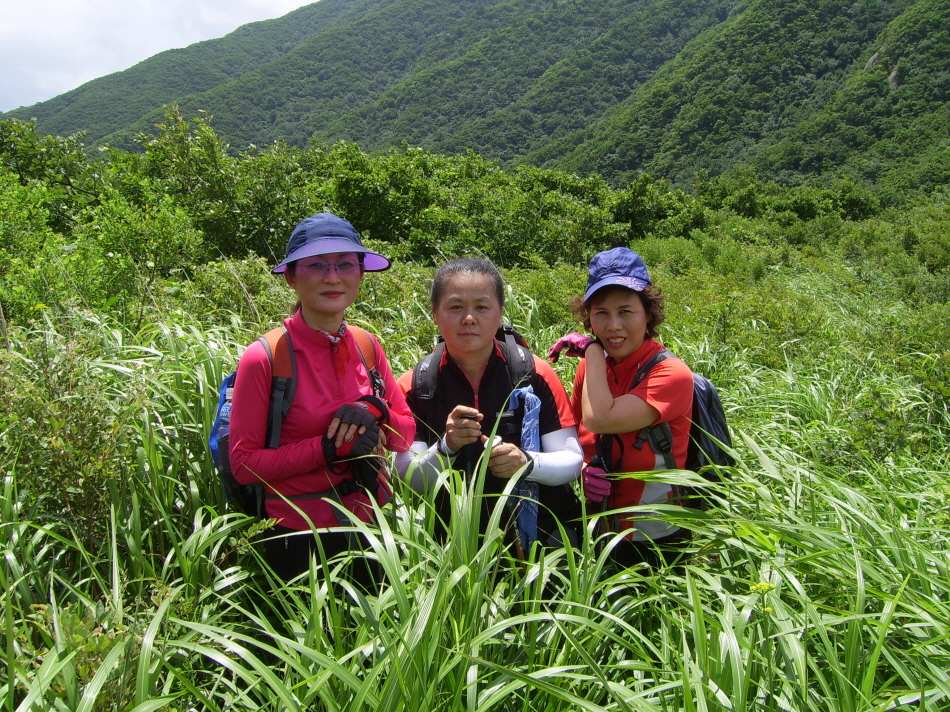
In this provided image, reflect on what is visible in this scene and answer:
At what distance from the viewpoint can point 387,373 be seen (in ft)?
6.77

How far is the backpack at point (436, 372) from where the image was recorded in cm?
204

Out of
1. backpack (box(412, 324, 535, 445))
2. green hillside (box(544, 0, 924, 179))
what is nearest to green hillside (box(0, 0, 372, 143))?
green hillside (box(544, 0, 924, 179))

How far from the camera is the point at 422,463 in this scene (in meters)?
1.94

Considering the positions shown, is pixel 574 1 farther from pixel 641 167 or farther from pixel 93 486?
pixel 93 486

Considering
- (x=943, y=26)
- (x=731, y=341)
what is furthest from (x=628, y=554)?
(x=943, y=26)

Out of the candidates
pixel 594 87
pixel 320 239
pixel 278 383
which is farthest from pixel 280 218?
pixel 594 87

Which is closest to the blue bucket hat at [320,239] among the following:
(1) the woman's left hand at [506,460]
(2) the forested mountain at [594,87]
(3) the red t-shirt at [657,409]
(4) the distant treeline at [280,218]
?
(1) the woman's left hand at [506,460]

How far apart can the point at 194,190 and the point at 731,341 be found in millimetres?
6015

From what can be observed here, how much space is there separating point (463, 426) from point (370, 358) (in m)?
0.44

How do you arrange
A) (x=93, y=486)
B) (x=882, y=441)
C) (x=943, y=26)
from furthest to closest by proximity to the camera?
(x=943, y=26) → (x=882, y=441) → (x=93, y=486)

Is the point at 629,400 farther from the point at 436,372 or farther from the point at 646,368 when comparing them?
the point at 436,372

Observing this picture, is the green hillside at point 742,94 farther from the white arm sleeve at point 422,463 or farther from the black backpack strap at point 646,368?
the white arm sleeve at point 422,463

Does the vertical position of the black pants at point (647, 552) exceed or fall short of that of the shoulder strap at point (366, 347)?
it falls short

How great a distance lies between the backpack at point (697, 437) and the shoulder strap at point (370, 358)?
0.78 metres
